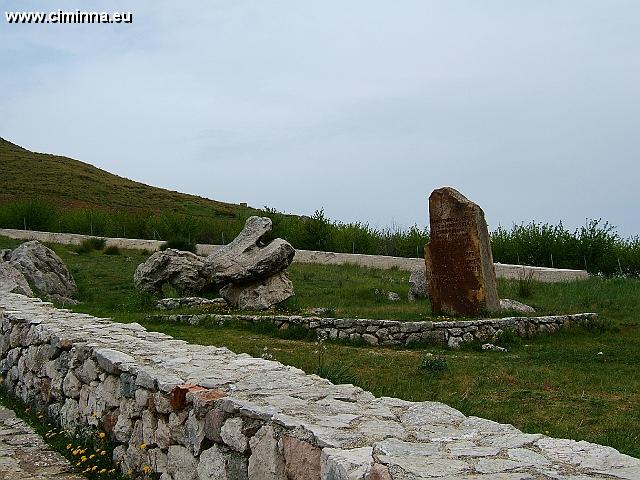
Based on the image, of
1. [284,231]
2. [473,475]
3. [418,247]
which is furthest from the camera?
[284,231]

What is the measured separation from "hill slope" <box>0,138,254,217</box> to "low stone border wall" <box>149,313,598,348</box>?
136 ft

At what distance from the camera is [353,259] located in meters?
26.3

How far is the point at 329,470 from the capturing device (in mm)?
3041

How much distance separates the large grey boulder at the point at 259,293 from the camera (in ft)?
46.9

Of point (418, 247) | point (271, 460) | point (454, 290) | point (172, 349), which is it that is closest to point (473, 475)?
point (271, 460)

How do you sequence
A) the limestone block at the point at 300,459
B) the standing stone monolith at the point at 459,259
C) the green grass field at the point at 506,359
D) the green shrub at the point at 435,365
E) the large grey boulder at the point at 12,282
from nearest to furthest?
the limestone block at the point at 300,459 → the green grass field at the point at 506,359 → the green shrub at the point at 435,365 → the large grey boulder at the point at 12,282 → the standing stone monolith at the point at 459,259

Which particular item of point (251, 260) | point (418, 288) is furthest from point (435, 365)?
point (418, 288)

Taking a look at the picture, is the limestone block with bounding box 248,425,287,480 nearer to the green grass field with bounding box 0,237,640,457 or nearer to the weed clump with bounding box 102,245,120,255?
the green grass field with bounding box 0,237,640,457

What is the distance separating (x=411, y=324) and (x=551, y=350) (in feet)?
7.30

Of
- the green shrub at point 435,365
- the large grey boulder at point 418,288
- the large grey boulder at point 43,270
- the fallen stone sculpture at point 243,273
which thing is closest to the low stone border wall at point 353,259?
the large grey boulder at point 418,288

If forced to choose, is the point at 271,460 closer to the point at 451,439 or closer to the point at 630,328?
the point at 451,439

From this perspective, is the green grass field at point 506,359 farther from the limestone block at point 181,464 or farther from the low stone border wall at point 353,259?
the low stone border wall at point 353,259

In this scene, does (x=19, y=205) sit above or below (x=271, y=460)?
above

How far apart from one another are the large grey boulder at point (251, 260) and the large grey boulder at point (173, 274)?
1177 mm
